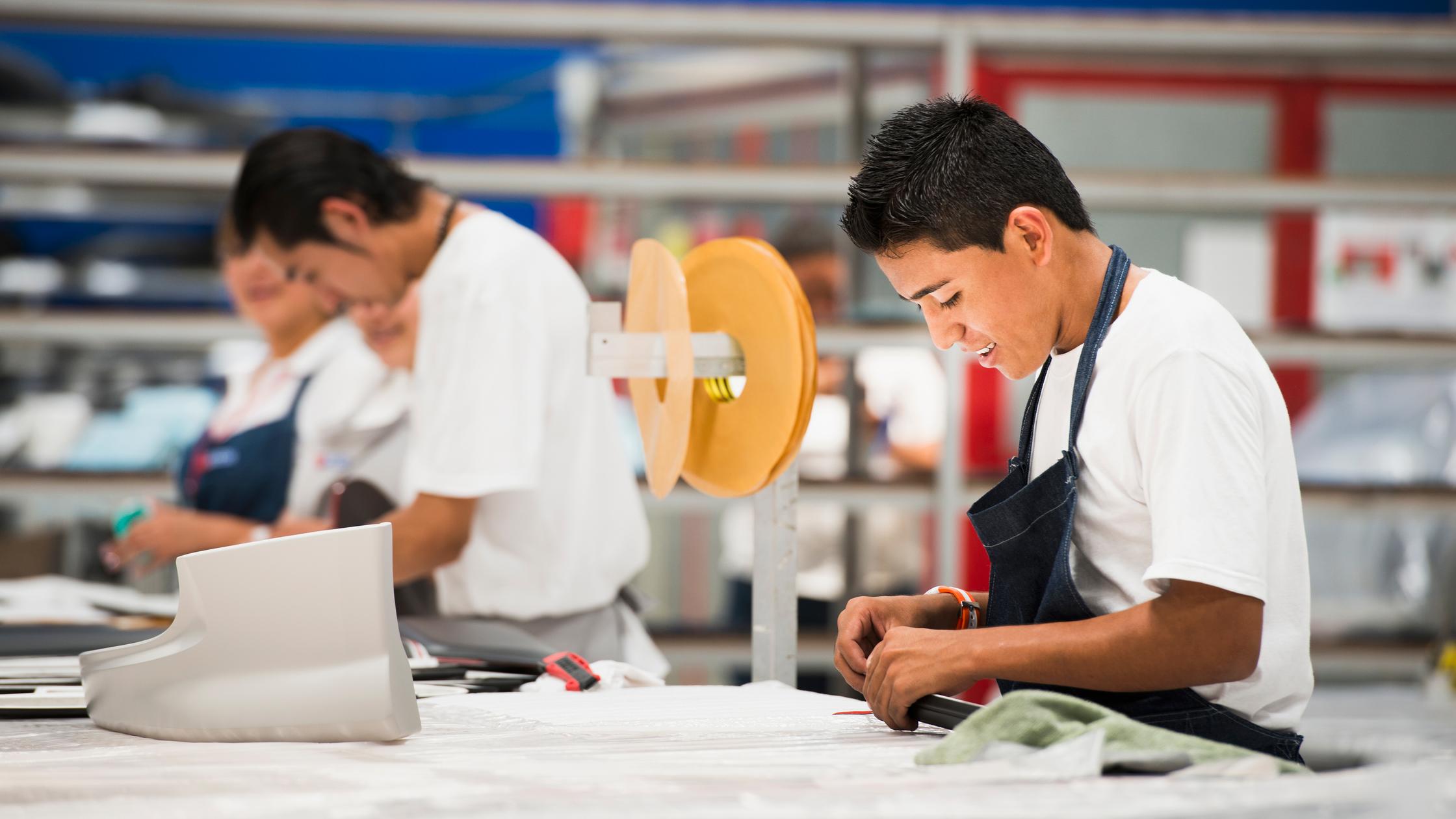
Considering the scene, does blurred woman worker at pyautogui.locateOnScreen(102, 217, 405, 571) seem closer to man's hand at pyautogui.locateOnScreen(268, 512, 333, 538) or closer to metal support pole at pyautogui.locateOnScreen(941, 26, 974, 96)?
man's hand at pyautogui.locateOnScreen(268, 512, 333, 538)

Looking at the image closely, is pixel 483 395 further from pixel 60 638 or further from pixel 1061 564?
pixel 1061 564

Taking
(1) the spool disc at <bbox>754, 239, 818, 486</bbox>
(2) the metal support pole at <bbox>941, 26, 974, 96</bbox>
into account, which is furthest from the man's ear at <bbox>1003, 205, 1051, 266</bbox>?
(2) the metal support pole at <bbox>941, 26, 974, 96</bbox>

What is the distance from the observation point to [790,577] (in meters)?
1.68

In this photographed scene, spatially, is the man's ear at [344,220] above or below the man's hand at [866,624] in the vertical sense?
above

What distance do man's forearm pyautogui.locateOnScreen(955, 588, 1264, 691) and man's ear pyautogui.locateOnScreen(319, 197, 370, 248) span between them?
133cm

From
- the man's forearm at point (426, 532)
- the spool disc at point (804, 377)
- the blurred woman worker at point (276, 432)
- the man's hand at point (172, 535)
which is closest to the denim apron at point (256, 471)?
the blurred woman worker at point (276, 432)

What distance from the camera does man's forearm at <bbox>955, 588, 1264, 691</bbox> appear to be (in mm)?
1191

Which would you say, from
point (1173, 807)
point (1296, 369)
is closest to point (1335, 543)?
point (1296, 369)

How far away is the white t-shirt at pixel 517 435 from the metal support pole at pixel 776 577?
0.43 metres

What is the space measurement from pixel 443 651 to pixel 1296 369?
10.7 feet

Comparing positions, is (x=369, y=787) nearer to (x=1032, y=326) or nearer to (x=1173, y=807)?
(x=1173, y=807)

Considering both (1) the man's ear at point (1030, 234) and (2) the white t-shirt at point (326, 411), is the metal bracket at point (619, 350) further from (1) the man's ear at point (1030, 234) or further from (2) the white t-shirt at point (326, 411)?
(2) the white t-shirt at point (326, 411)

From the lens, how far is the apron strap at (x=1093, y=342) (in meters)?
1.34

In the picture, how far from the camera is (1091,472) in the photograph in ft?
4.43
